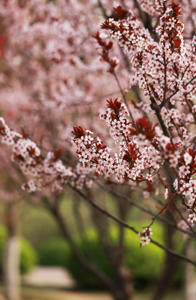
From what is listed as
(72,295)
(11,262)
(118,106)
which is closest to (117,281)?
(11,262)

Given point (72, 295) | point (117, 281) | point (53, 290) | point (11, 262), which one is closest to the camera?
point (117, 281)

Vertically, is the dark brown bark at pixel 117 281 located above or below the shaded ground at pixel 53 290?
below

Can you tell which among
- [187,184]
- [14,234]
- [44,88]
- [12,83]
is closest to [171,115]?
[187,184]

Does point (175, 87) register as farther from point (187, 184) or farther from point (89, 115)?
point (89, 115)

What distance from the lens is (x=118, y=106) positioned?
6.05 feet

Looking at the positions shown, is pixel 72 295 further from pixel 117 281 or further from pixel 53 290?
pixel 117 281

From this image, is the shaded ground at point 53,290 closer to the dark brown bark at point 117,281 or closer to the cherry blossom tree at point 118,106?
the dark brown bark at point 117,281

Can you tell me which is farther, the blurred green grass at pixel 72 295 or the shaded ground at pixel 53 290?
the shaded ground at pixel 53 290

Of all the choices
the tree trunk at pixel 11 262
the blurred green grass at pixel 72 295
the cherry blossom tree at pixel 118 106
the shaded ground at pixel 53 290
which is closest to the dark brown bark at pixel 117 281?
the cherry blossom tree at pixel 118 106

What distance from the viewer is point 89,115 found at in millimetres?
6242

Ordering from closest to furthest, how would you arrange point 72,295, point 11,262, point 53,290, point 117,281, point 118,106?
1. point 118,106
2. point 117,281
3. point 11,262
4. point 72,295
5. point 53,290

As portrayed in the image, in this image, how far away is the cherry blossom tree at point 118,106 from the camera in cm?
185

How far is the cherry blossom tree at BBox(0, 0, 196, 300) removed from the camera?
1.85 m

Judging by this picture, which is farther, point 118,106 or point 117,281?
point 117,281
